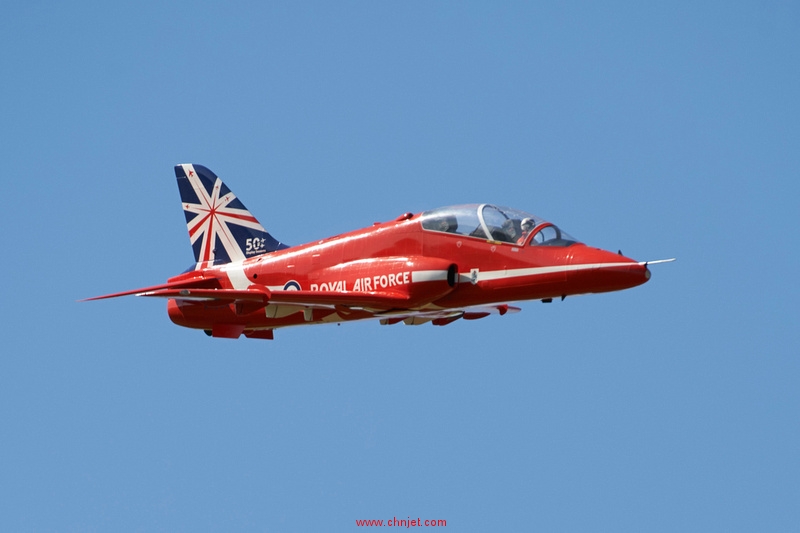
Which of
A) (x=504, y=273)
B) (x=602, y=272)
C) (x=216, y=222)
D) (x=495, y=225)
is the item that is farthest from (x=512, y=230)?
(x=216, y=222)

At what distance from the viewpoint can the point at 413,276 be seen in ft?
95.3

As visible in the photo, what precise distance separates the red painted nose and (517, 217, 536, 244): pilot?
4.13 feet

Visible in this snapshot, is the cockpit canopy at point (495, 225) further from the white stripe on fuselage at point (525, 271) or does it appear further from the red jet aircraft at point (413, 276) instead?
the white stripe on fuselage at point (525, 271)

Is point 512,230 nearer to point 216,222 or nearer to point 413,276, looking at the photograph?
point 413,276

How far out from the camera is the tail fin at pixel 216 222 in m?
35.3

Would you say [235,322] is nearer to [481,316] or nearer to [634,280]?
[481,316]

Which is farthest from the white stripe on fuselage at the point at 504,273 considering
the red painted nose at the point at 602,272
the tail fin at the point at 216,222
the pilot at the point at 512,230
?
the tail fin at the point at 216,222

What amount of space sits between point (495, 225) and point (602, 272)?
10.1ft

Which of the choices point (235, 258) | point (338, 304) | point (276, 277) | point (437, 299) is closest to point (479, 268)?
point (437, 299)

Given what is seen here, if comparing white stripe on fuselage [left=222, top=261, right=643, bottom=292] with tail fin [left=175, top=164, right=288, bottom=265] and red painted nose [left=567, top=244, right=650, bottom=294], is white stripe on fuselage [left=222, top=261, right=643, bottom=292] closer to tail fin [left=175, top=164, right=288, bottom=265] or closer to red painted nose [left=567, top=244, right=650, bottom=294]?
red painted nose [left=567, top=244, right=650, bottom=294]

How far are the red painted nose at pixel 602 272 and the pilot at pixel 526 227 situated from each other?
1.26 meters

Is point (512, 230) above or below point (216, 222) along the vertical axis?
below

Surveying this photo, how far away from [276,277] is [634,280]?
10426 millimetres

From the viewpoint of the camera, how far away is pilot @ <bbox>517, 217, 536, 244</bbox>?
28891 millimetres
